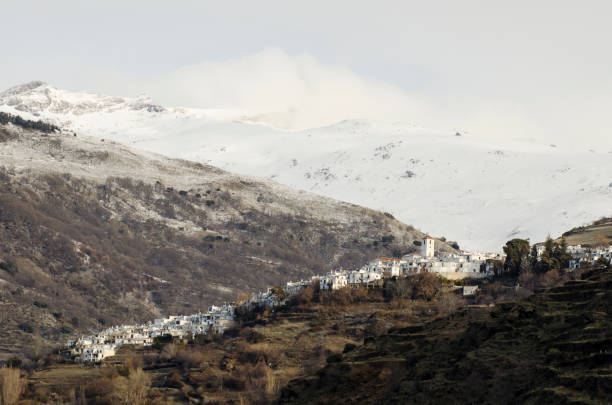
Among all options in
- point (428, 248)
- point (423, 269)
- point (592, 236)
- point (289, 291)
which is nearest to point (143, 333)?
point (289, 291)

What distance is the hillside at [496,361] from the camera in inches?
2308

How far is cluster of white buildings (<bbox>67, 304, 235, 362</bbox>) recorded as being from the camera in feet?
504

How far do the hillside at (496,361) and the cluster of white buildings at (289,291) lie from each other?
53776mm

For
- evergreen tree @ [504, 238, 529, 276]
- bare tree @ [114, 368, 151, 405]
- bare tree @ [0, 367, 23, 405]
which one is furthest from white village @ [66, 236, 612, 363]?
bare tree @ [114, 368, 151, 405]

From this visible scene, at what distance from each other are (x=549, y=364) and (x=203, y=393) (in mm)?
66745

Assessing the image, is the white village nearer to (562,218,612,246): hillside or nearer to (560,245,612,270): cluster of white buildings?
(560,245,612,270): cluster of white buildings

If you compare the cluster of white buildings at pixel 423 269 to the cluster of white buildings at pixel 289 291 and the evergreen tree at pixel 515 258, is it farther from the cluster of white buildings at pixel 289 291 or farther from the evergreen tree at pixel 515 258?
the evergreen tree at pixel 515 258

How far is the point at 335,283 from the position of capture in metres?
151

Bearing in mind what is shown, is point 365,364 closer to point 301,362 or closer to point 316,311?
point 301,362

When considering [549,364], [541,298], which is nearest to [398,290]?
[541,298]

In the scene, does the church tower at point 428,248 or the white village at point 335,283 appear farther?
the church tower at point 428,248

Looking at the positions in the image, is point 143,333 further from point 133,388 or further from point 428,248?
point 428,248

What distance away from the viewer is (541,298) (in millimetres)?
83562

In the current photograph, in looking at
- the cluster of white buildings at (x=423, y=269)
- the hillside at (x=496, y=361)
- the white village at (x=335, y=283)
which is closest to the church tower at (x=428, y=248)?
the white village at (x=335, y=283)
